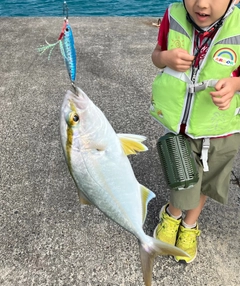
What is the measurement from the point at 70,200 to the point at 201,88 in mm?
1380

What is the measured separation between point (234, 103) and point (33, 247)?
161cm

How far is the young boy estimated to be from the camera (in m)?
1.74

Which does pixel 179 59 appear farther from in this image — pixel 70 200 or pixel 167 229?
pixel 70 200

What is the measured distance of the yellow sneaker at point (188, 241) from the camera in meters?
2.19

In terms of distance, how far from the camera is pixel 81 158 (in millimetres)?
1449

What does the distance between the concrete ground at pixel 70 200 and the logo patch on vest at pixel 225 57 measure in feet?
4.03

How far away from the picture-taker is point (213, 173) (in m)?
2.12

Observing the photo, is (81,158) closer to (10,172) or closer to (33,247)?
(33,247)

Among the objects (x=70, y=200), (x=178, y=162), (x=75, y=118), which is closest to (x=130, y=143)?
(x=75, y=118)

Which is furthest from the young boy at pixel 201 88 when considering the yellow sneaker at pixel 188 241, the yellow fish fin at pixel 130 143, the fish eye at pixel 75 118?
the fish eye at pixel 75 118

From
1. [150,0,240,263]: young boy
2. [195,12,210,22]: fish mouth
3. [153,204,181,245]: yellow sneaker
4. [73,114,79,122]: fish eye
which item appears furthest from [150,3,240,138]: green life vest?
[73,114,79,122]: fish eye

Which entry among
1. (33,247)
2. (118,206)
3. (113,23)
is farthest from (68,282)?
(113,23)

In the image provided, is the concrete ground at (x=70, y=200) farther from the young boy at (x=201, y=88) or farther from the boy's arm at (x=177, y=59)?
the boy's arm at (x=177, y=59)

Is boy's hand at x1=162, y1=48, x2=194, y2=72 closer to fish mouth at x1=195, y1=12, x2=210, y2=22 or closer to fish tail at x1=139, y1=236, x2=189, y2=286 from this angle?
fish mouth at x1=195, y1=12, x2=210, y2=22
